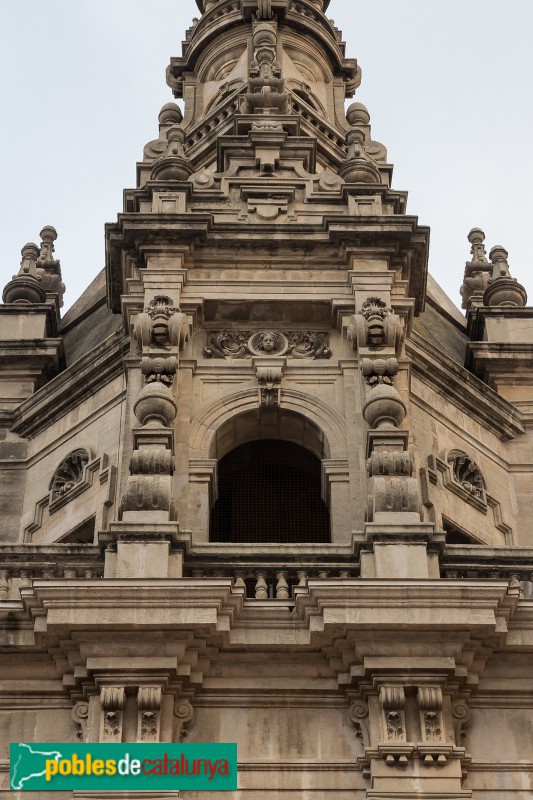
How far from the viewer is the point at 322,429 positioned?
2317 cm

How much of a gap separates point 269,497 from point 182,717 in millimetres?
5936

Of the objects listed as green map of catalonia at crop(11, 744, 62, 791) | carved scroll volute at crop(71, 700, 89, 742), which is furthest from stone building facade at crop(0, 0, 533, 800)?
green map of catalonia at crop(11, 744, 62, 791)

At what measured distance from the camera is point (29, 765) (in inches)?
749

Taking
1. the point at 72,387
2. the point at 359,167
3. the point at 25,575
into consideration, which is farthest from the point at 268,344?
the point at 25,575

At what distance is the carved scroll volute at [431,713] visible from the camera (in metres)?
18.9

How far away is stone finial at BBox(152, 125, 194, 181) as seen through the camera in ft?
87.0

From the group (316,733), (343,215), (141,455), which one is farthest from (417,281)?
(316,733)

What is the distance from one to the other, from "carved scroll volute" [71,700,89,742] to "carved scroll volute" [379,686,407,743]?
3.18 m

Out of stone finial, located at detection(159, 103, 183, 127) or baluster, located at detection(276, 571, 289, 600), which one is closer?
baluster, located at detection(276, 571, 289, 600)

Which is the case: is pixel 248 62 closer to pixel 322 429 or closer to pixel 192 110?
pixel 192 110

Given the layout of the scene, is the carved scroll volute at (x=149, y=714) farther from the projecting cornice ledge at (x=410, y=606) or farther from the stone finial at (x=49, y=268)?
the stone finial at (x=49, y=268)

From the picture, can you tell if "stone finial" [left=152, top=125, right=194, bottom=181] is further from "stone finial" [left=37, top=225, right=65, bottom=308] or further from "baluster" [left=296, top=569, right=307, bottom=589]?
"baluster" [left=296, top=569, right=307, bottom=589]

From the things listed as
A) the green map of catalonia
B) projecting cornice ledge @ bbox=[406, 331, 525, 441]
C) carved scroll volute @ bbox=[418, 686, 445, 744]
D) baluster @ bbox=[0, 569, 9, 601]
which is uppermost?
projecting cornice ledge @ bbox=[406, 331, 525, 441]

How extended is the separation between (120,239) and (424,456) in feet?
17.3
